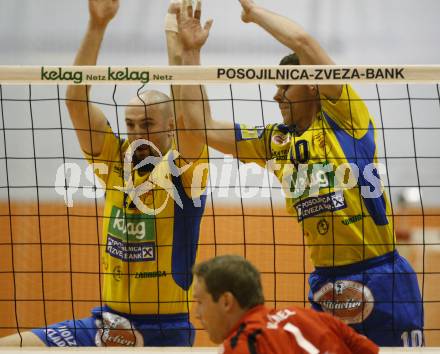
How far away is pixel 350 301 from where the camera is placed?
3844mm

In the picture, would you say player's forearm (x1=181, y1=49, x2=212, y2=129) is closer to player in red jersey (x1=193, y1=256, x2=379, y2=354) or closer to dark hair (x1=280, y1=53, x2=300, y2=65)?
dark hair (x1=280, y1=53, x2=300, y2=65)

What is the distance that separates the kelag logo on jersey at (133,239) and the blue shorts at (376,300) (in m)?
0.95

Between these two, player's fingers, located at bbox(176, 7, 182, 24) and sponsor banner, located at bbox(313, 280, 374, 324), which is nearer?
sponsor banner, located at bbox(313, 280, 374, 324)

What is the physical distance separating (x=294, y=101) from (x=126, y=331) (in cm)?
154

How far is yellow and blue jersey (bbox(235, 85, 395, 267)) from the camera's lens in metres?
3.88

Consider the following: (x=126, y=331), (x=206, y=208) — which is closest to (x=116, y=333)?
(x=126, y=331)

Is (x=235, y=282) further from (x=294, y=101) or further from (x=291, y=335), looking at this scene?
(x=294, y=101)

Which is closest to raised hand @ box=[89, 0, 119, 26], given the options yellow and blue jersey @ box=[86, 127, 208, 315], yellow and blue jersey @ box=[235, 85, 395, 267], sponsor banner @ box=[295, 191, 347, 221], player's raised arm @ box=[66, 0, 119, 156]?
player's raised arm @ box=[66, 0, 119, 156]

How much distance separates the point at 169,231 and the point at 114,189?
0.41 meters

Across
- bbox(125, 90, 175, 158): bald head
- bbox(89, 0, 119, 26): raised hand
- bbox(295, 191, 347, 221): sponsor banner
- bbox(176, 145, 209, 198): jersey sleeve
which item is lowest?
bbox(295, 191, 347, 221): sponsor banner

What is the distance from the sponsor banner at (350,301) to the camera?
384 cm

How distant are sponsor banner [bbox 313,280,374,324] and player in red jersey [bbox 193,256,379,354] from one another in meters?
1.15

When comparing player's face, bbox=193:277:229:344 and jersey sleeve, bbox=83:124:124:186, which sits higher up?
jersey sleeve, bbox=83:124:124:186

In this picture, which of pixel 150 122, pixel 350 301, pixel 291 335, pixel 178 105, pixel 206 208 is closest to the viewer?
pixel 291 335
